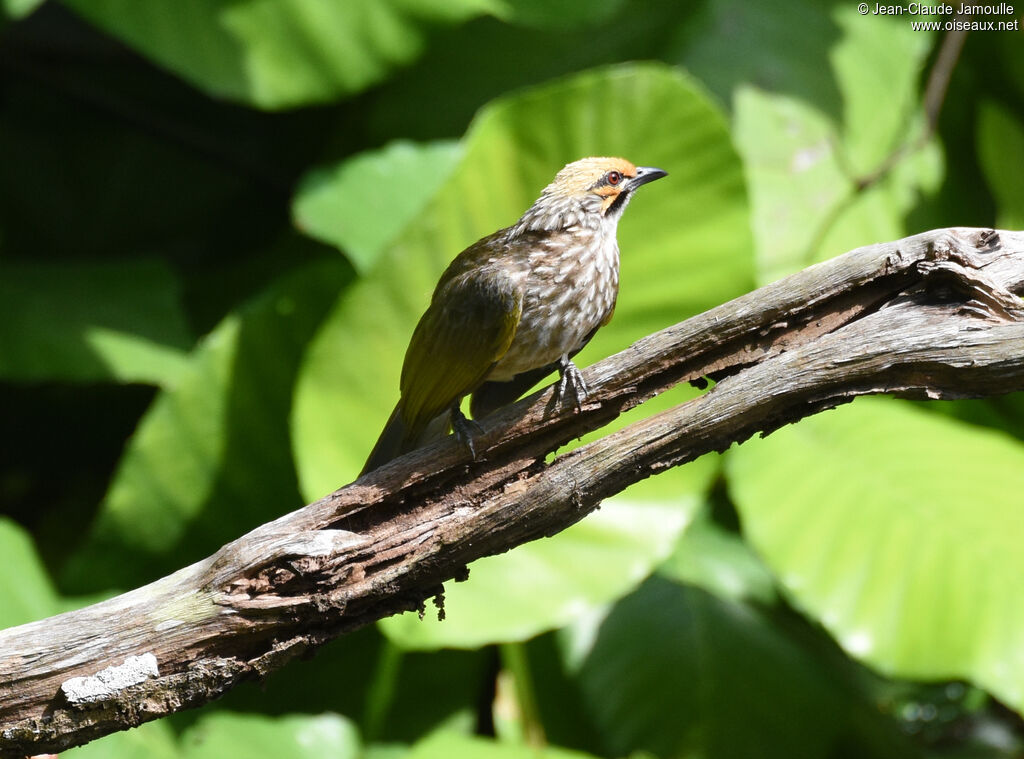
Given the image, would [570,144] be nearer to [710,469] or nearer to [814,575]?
[710,469]

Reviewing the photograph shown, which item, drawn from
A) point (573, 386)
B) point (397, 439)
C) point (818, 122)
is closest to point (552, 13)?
point (818, 122)

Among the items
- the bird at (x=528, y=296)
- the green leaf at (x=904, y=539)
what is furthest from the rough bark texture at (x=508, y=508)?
the green leaf at (x=904, y=539)

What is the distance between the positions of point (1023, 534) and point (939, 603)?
39cm

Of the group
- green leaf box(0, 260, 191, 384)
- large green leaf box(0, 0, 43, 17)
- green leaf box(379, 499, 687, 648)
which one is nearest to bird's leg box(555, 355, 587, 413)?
green leaf box(379, 499, 687, 648)

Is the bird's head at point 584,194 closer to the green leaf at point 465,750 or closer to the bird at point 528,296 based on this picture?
the bird at point 528,296

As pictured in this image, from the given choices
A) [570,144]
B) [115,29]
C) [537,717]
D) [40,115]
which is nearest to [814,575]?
[537,717]

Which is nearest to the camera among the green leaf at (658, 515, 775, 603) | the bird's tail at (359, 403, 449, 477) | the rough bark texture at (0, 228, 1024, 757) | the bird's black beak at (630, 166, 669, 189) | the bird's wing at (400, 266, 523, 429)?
the rough bark texture at (0, 228, 1024, 757)

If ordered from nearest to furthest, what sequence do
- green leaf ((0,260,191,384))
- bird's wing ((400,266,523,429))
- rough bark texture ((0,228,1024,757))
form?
rough bark texture ((0,228,1024,757)), bird's wing ((400,266,523,429)), green leaf ((0,260,191,384))

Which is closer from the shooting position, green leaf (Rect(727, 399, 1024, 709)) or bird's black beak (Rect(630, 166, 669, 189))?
bird's black beak (Rect(630, 166, 669, 189))

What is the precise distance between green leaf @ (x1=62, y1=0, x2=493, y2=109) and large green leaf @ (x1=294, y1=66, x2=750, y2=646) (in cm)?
119

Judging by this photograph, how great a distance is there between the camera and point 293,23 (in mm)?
4141

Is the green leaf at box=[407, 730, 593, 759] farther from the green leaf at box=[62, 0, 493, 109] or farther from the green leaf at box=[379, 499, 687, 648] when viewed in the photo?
the green leaf at box=[62, 0, 493, 109]

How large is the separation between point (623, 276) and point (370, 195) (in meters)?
1.47

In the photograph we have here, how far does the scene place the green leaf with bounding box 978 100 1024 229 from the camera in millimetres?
4543
